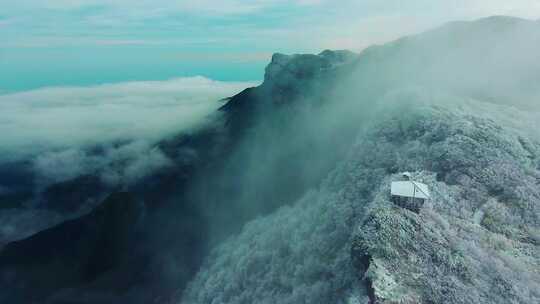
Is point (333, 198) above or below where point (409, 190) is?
below

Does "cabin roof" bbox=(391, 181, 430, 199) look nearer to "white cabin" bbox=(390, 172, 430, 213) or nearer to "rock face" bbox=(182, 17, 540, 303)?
"white cabin" bbox=(390, 172, 430, 213)

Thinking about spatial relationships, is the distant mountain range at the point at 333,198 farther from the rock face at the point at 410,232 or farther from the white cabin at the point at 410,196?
the white cabin at the point at 410,196

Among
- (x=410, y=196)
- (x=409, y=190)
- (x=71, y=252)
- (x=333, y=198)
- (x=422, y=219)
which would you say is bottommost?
(x=71, y=252)

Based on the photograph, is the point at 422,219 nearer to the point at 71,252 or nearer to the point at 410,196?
the point at 410,196

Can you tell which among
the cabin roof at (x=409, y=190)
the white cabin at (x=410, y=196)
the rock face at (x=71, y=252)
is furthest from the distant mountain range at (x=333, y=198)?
the cabin roof at (x=409, y=190)

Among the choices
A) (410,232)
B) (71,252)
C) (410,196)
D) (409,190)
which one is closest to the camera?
(410,232)

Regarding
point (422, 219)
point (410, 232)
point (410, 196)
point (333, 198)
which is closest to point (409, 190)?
point (410, 196)

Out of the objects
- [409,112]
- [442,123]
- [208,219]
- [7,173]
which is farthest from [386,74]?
[7,173]

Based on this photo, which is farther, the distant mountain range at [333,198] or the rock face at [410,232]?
the distant mountain range at [333,198]

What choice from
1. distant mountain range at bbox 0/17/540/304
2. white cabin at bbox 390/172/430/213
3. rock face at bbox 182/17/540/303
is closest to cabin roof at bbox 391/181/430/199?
white cabin at bbox 390/172/430/213
